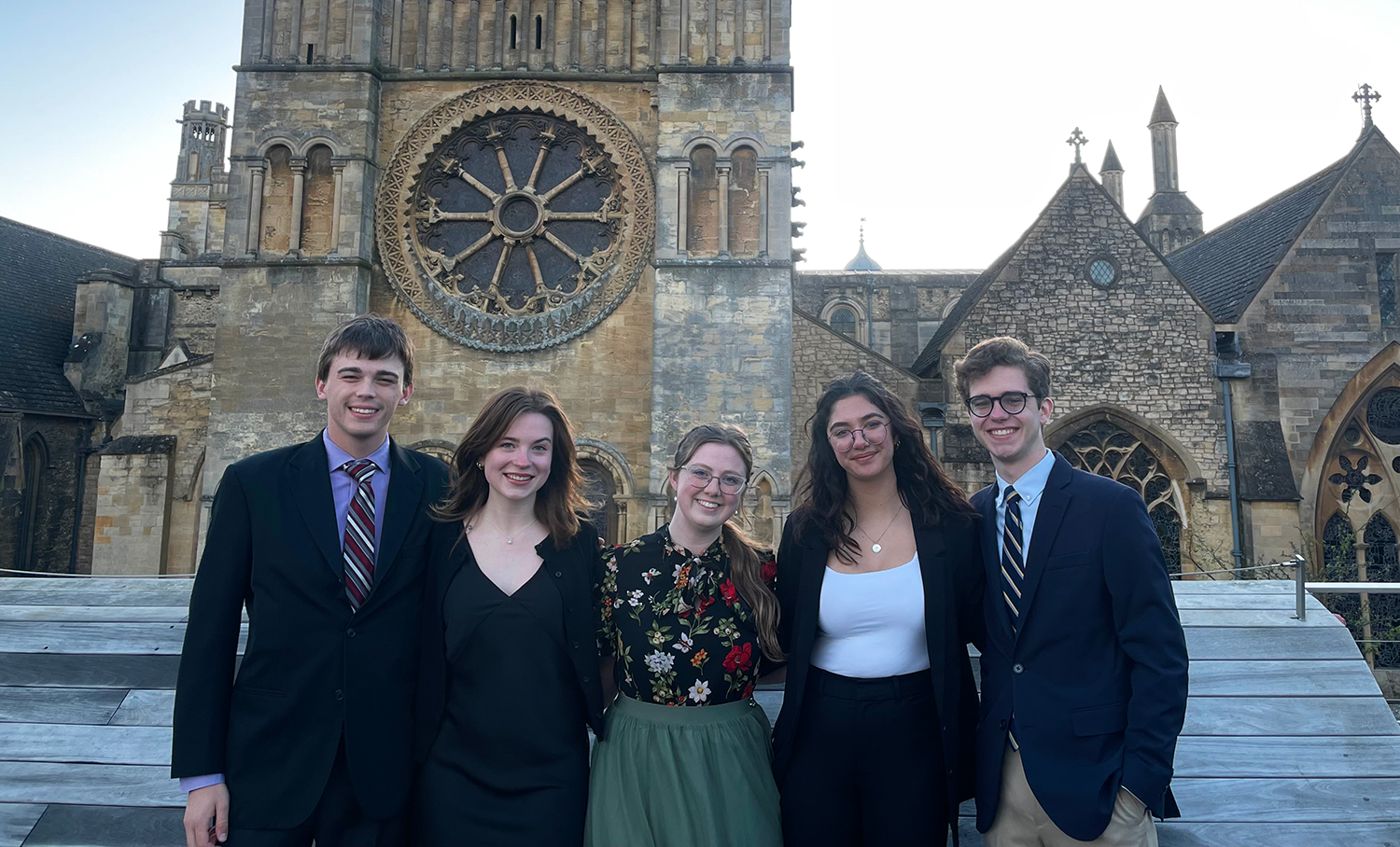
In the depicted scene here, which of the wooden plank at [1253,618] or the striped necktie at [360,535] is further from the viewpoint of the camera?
the wooden plank at [1253,618]

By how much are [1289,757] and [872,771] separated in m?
1.99

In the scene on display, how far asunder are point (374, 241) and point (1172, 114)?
102ft

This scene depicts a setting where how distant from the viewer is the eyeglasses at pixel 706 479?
2656 mm

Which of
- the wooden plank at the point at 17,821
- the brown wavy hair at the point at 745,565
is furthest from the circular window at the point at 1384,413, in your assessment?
the wooden plank at the point at 17,821

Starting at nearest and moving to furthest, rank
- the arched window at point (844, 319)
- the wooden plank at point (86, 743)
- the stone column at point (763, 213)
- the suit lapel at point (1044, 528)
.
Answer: the suit lapel at point (1044, 528)
the wooden plank at point (86, 743)
the stone column at point (763, 213)
the arched window at point (844, 319)

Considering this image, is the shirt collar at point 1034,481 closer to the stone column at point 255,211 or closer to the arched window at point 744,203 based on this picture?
the arched window at point 744,203

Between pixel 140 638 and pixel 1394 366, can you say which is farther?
pixel 1394 366

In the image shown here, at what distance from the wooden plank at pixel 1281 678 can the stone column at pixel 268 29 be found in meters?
13.6

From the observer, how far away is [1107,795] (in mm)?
2297

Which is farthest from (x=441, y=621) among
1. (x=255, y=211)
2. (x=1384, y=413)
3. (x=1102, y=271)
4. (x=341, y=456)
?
(x=1384, y=413)

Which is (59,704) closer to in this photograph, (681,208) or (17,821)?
(17,821)

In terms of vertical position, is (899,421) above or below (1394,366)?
below

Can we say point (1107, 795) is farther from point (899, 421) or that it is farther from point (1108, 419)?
point (1108, 419)

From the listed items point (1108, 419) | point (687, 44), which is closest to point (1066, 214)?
point (1108, 419)
